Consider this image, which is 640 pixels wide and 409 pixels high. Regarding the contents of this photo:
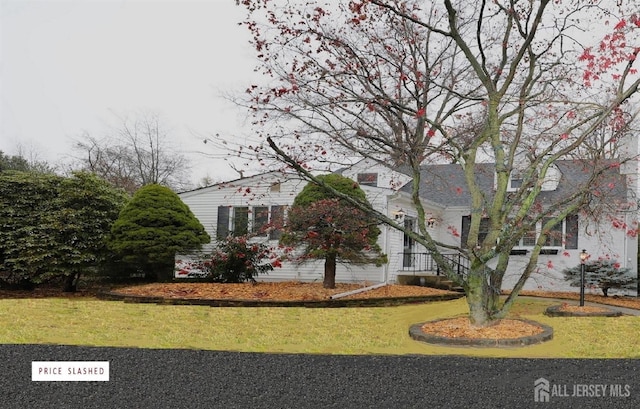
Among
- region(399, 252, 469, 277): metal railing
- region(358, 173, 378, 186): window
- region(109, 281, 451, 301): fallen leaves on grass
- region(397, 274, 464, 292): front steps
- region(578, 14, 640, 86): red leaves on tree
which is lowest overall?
region(109, 281, 451, 301): fallen leaves on grass

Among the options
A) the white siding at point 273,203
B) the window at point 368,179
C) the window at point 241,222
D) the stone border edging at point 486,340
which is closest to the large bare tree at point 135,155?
the white siding at point 273,203

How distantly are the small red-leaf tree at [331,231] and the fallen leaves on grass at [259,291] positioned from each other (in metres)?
0.40

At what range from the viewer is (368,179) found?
279 inches

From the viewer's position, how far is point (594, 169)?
4863mm

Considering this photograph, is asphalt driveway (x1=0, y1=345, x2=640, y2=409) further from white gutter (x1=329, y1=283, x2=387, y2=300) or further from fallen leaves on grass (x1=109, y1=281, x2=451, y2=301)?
white gutter (x1=329, y1=283, x2=387, y2=300)

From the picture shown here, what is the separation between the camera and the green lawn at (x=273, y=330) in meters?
4.53

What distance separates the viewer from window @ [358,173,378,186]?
6969 millimetres

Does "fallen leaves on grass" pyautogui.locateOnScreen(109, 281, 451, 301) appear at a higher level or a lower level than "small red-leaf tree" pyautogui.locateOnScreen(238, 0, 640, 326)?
lower

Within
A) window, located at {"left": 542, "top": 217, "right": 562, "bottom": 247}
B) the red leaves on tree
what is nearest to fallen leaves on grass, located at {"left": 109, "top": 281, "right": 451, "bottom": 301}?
window, located at {"left": 542, "top": 217, "right": 562, "bottom": 247}

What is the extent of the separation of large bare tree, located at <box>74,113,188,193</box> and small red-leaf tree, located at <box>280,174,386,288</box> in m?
1.68

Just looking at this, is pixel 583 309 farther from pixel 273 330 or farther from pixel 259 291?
pixel 259 291

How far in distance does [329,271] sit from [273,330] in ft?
5.57

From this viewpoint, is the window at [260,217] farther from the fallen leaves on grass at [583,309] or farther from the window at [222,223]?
the fallen leaves on grass at [583,309]

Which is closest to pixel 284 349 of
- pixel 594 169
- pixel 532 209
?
pixel 532 209
